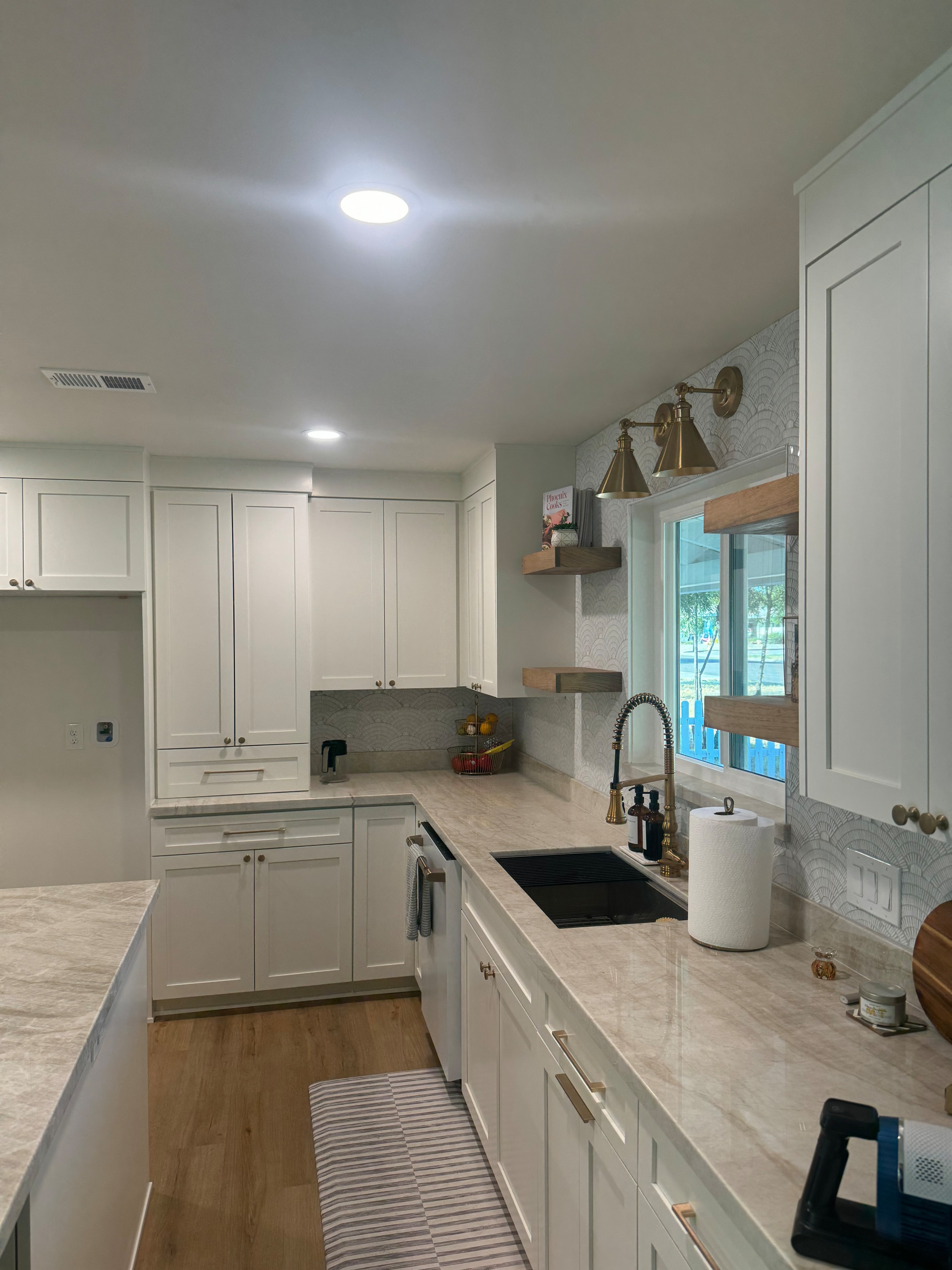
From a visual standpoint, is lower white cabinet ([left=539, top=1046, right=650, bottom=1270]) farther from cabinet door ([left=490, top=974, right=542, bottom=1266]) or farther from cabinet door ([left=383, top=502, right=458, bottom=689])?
cabinet door ([left=383, top=502, right=458, bottom=689])

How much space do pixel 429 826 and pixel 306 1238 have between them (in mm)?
1435

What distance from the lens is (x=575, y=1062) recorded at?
166 cm

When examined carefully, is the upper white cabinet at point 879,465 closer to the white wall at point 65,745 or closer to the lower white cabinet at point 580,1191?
the lower white cabinet at point 580,1191

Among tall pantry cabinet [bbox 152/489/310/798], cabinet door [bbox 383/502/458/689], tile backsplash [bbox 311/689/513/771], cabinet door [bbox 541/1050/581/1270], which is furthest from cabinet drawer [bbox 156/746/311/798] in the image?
cabinet door [bbox 541/1050/581/1270]

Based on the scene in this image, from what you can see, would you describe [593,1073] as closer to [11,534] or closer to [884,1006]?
[884,1006]

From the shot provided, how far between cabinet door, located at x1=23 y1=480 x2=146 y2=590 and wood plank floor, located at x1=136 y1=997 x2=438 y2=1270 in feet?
6.28

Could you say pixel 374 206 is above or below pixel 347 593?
above

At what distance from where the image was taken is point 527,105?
4.01ft

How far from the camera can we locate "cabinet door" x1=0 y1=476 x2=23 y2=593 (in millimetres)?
3467

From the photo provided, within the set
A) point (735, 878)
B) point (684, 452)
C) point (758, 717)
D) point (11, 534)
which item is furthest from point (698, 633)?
point (11, 534)

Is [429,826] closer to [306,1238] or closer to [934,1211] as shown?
[306,1238]

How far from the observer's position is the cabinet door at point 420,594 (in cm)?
413

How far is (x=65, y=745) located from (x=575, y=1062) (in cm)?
325

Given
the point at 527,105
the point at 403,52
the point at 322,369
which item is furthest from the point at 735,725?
the point at 322,369
